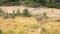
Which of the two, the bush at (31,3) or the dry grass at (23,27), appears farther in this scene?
the bush at (31,3)

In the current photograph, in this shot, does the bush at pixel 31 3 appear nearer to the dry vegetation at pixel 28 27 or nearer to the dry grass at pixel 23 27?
the dry vegetation at pixel 28 27

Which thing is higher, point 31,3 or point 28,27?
point 28,27

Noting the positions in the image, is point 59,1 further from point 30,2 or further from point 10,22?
point 10,22

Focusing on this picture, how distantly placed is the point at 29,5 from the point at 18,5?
3.08ft

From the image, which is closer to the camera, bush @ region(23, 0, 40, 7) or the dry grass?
the dry grass

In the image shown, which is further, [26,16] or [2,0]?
[2,0]

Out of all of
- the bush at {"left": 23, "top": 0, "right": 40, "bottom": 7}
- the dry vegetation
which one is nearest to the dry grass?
the dry vegetation

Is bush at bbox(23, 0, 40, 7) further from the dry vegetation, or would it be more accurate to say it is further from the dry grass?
the dry grass

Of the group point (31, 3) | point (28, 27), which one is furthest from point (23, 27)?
point (31, 3)

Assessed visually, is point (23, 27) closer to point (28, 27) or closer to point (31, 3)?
point (28, 27)

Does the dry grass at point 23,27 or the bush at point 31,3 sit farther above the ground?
the dry grass at point 23,27

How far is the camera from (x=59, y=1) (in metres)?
19.1

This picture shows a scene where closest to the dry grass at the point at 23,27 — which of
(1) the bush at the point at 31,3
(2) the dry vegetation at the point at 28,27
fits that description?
(2) the dry vegetation at the point at 28,27

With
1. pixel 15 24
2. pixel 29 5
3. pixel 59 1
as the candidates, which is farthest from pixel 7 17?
pixel 59 1
